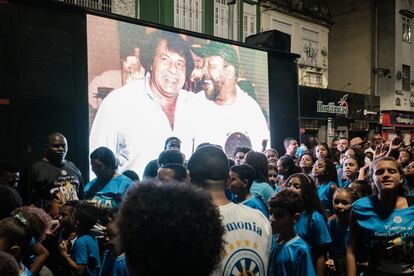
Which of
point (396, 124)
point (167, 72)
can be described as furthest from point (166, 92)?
point (396, 124)

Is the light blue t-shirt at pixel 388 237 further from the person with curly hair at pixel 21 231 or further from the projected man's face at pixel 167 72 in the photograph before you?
the projected man's face at pixel 167 72

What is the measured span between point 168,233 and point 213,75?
8527 mm

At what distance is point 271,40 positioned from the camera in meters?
11.2

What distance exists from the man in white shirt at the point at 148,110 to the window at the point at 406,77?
2054 cm

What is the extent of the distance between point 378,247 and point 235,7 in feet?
49.2

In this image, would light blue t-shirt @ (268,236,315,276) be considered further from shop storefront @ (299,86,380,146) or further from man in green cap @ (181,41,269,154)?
shop storefront @ (299,86,380,146)

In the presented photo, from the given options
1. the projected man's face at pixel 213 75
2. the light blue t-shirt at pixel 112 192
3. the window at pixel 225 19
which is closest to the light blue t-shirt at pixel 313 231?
the light blue t-shirt at pixel 112 192

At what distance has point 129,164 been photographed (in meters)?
7.70

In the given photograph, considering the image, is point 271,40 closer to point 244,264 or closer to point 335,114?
point 335,114

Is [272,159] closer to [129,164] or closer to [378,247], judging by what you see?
[129,164]

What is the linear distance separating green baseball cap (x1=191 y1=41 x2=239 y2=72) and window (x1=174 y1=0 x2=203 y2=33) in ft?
16.3

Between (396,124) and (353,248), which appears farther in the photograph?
(396,124)

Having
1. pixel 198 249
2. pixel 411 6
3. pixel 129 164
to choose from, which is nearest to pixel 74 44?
pixel 129 164

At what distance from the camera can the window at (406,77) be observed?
25.7 metres
